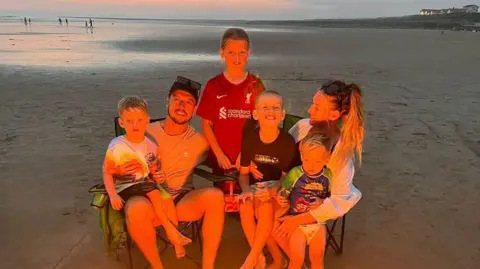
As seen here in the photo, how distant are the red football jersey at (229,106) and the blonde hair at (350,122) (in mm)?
741

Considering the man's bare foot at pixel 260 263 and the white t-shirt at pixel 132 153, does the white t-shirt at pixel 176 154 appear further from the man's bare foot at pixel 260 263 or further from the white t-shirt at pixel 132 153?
the man's bare foot at pixel 260 263

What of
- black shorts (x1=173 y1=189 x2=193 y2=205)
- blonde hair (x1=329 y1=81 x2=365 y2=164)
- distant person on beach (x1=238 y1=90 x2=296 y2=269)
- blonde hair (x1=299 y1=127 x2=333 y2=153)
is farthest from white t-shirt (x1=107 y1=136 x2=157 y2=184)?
blonde hair (x1=329 y1=81 x2=365 y2=164)

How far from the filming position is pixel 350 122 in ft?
10.2

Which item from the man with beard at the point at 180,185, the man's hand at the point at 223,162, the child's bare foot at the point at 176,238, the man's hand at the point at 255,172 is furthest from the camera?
the man's hand at the point at 223,162

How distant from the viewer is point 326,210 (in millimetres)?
3018

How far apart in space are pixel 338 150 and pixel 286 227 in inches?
24.3

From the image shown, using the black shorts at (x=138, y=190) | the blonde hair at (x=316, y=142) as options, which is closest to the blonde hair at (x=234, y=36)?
the blonde hair at (x=316, y=142)

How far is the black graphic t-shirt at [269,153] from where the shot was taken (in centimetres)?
324

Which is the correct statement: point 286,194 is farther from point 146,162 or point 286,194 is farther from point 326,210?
point 146,162

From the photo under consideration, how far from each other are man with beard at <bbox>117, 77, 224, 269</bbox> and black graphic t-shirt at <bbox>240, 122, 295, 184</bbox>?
0.35m

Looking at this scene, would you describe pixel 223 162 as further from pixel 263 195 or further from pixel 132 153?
pixel 132 153

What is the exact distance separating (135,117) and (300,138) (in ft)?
3.87

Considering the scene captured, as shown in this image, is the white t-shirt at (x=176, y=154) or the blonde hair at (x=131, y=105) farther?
the white t-shirt at (x=176, y=154)

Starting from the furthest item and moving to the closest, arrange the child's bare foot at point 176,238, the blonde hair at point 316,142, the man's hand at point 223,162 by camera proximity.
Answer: the man's hand at point 223,162, the child's bare foot at point 176,238, the blonde hair at point 316,142
